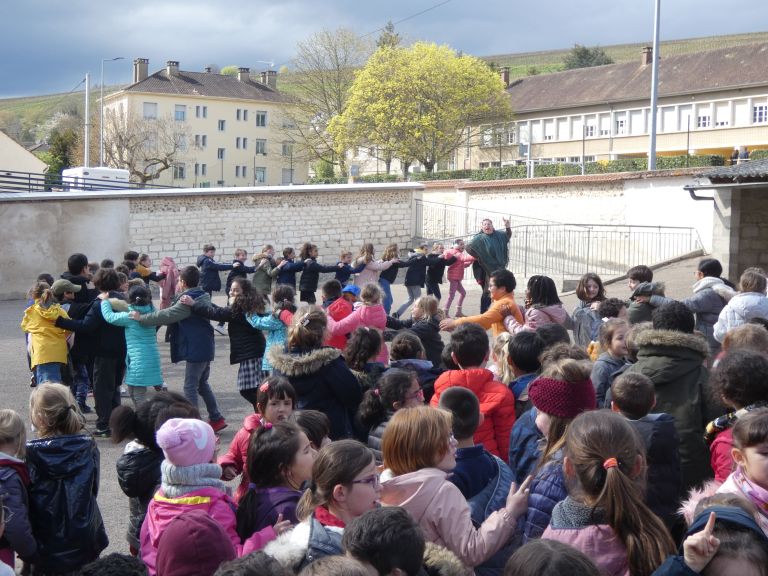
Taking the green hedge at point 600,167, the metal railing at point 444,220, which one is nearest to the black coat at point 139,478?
the metal railing at point 444,220

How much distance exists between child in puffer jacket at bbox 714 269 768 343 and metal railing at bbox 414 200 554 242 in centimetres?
2514

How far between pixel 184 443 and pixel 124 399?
26.6ft

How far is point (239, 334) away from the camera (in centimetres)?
946

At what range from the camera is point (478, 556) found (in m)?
3.84

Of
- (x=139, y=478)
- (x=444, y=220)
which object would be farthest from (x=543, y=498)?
(x=444, y=220)

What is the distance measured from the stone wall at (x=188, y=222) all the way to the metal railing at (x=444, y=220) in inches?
16.6

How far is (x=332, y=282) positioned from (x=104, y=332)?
101 inches

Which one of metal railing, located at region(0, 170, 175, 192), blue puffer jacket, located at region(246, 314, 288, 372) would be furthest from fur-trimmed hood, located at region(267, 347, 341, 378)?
metal railing, located at region(0, 170, 175, 192)

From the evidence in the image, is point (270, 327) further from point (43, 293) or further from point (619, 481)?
point (619, 481)

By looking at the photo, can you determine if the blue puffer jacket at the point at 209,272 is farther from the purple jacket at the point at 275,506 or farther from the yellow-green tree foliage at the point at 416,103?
the yellow-green tree foliage at the point at 416,103

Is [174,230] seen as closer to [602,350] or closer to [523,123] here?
[602,350]

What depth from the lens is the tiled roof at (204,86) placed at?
88.8 metres

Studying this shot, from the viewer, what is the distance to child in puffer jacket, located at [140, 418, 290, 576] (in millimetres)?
Answer: 4105

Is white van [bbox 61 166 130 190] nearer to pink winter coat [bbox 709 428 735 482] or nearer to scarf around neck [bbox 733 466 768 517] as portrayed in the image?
pink winter coat [bbox 709 428 735 482]
